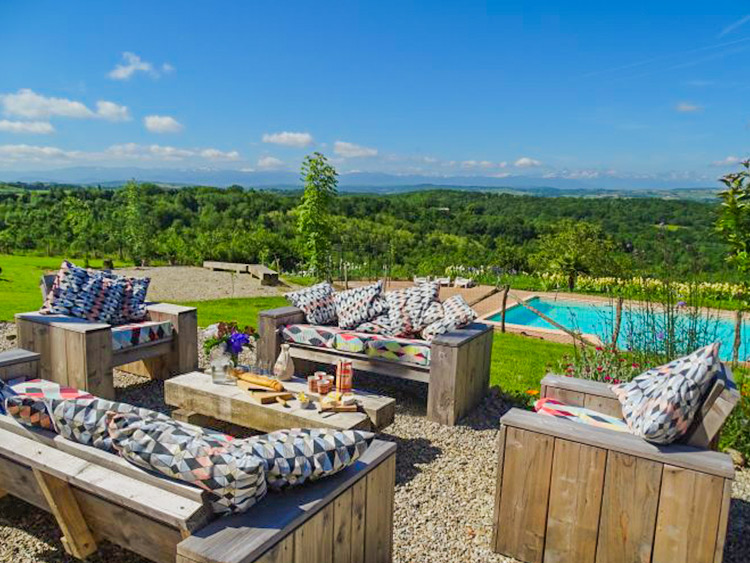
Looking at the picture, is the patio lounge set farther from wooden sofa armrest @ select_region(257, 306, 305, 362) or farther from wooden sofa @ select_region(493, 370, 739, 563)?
wooden sofa armrest @ select_region(257, 306, 305, 362)

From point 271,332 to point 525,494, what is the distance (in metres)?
2.72

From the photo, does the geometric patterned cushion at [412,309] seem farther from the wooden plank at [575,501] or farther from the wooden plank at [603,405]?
the wooden plank at [575,501]

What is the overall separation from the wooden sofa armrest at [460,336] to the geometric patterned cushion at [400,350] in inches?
6.4

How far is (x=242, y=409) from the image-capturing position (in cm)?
311

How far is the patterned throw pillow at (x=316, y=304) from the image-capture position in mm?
4707

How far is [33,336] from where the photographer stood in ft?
13.4

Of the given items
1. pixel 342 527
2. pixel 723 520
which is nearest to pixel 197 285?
pixel 342 527

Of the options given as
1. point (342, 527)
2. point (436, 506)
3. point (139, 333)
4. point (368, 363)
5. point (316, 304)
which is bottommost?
point (436, 506)

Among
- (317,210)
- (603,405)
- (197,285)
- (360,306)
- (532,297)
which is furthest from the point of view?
(197,285)

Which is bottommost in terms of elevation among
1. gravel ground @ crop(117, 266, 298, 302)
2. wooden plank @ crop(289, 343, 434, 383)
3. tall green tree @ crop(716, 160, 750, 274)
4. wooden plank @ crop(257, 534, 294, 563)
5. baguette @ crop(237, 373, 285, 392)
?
gravel ground @ crop(117, 266, 298, 302)

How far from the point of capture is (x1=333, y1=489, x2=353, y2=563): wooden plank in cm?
164

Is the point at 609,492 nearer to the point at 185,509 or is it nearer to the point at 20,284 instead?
the point at 185,509

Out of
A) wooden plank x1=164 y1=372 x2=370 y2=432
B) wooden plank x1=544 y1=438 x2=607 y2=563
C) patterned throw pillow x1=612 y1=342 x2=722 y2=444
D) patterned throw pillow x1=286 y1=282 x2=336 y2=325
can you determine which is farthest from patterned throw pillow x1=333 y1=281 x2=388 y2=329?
patterned throw pillow x1=612 y1=342 x2=722 y2=444

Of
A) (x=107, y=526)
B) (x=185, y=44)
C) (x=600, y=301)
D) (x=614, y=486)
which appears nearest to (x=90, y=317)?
(x=107, y=526)
